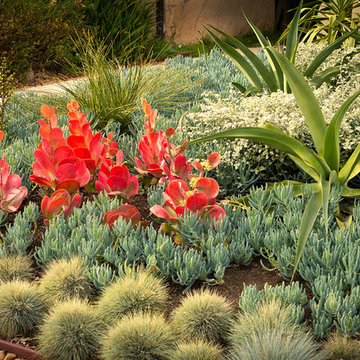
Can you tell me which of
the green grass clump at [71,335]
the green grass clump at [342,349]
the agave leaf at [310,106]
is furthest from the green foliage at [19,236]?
the agave leaf at [310,106]

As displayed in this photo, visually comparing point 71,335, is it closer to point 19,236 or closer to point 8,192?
point 19,236

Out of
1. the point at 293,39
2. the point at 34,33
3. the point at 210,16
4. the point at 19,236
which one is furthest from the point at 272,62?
the point at 210,16

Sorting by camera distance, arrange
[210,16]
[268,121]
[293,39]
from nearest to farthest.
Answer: [268,121], [293,39], [210,16]

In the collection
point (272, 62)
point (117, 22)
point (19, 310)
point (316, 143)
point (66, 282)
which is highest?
point (117, 22)

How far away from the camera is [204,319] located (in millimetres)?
2188

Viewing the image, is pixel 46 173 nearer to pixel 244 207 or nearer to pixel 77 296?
pixel 77 296

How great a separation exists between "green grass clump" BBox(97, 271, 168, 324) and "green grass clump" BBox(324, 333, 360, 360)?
0.68m

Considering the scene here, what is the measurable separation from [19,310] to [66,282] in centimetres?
22

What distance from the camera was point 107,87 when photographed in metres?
5.07

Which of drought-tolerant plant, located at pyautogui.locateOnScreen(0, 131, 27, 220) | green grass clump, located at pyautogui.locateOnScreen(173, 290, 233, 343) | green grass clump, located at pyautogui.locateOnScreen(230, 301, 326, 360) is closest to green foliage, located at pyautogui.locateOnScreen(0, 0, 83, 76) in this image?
drought-tolerant plant, located at pyautogui.locateOnScreen(0, 131, 27, 220)

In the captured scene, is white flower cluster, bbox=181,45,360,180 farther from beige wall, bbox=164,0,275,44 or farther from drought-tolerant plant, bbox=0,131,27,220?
beige wall, bbox=164,0,275,44

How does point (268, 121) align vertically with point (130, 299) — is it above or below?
above

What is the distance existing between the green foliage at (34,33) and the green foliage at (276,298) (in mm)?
7242

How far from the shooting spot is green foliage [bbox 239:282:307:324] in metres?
2.21
